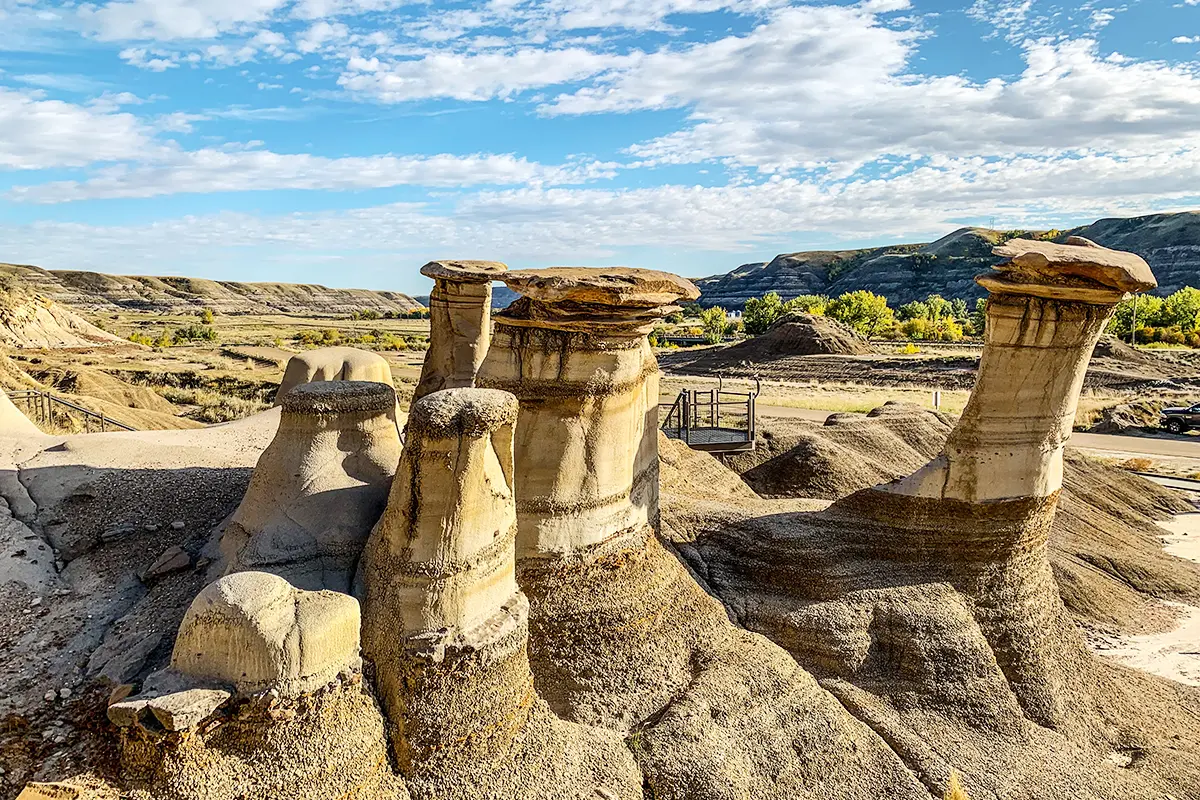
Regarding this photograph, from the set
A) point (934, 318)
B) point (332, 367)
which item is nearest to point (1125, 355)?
point (934, 318)

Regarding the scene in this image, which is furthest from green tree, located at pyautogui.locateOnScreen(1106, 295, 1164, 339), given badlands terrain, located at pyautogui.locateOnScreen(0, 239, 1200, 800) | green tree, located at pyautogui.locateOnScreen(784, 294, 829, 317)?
badlands terrain, located at pyautogui.locateOnScreen(0, 239, 1200, 800)

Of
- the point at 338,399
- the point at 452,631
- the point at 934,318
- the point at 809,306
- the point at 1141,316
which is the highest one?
the point at 338,399

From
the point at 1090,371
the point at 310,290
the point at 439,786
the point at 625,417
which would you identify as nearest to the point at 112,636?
the point at 439,786

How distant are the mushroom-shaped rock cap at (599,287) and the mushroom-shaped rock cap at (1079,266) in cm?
346

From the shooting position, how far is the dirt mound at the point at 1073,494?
1417cm

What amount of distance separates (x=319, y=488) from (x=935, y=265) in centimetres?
12701

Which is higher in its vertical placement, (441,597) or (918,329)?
(441,597)

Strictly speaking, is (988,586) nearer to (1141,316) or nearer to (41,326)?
(41,326)

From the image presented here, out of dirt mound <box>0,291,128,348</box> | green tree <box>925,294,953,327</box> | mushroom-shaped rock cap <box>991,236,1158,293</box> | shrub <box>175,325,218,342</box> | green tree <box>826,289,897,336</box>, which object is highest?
mushroom-shaped rock cap <box>991,236,1158,293</box>

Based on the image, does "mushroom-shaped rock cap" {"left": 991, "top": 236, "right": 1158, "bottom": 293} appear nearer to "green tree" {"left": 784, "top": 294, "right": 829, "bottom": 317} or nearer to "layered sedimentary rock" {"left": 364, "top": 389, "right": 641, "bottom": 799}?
"layered sedimentary rock" {"left": 364, "top": 389, "right": 641, "bottom": 799}

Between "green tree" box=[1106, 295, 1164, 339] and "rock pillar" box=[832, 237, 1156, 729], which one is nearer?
"rock pillar" box=[832, 237, 1156, 729]

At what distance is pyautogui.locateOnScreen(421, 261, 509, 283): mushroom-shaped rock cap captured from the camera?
11.3 meters

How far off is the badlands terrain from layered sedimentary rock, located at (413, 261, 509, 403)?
45 millimetres

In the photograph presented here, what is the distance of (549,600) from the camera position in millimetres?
7895
